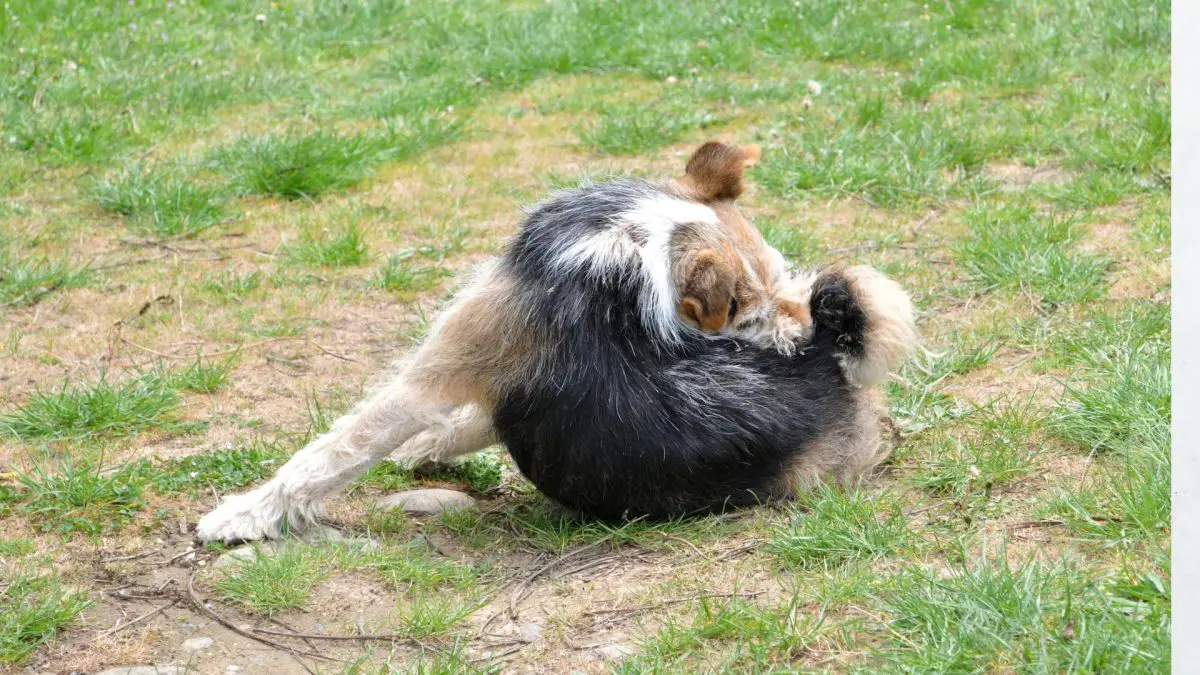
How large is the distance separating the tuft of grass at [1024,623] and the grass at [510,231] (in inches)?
0.4

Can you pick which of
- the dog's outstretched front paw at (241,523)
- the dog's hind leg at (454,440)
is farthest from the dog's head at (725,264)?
the dog's outstretched front paw at (241,523)

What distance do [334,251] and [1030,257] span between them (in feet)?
11.7

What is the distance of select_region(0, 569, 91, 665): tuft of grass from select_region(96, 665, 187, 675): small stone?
0.86 feet

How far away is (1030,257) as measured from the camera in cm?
615

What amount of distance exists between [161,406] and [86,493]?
33.6 inches

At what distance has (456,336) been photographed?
14.3ft

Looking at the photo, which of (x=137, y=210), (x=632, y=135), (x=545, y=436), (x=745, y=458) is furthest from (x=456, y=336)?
(x=632, y=135)

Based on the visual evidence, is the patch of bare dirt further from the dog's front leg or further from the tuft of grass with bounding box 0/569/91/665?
the tuft of grass with bounding box 0/569/91/665

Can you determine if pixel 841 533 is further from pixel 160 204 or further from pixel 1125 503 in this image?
pixel 160 204

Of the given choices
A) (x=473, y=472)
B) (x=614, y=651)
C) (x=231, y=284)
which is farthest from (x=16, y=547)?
(x=231, y=284)

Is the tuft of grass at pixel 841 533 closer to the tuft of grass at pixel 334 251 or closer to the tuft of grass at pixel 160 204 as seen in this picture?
the tuft of grass at pixel 334 251

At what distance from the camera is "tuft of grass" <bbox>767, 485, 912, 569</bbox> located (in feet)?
12.7
